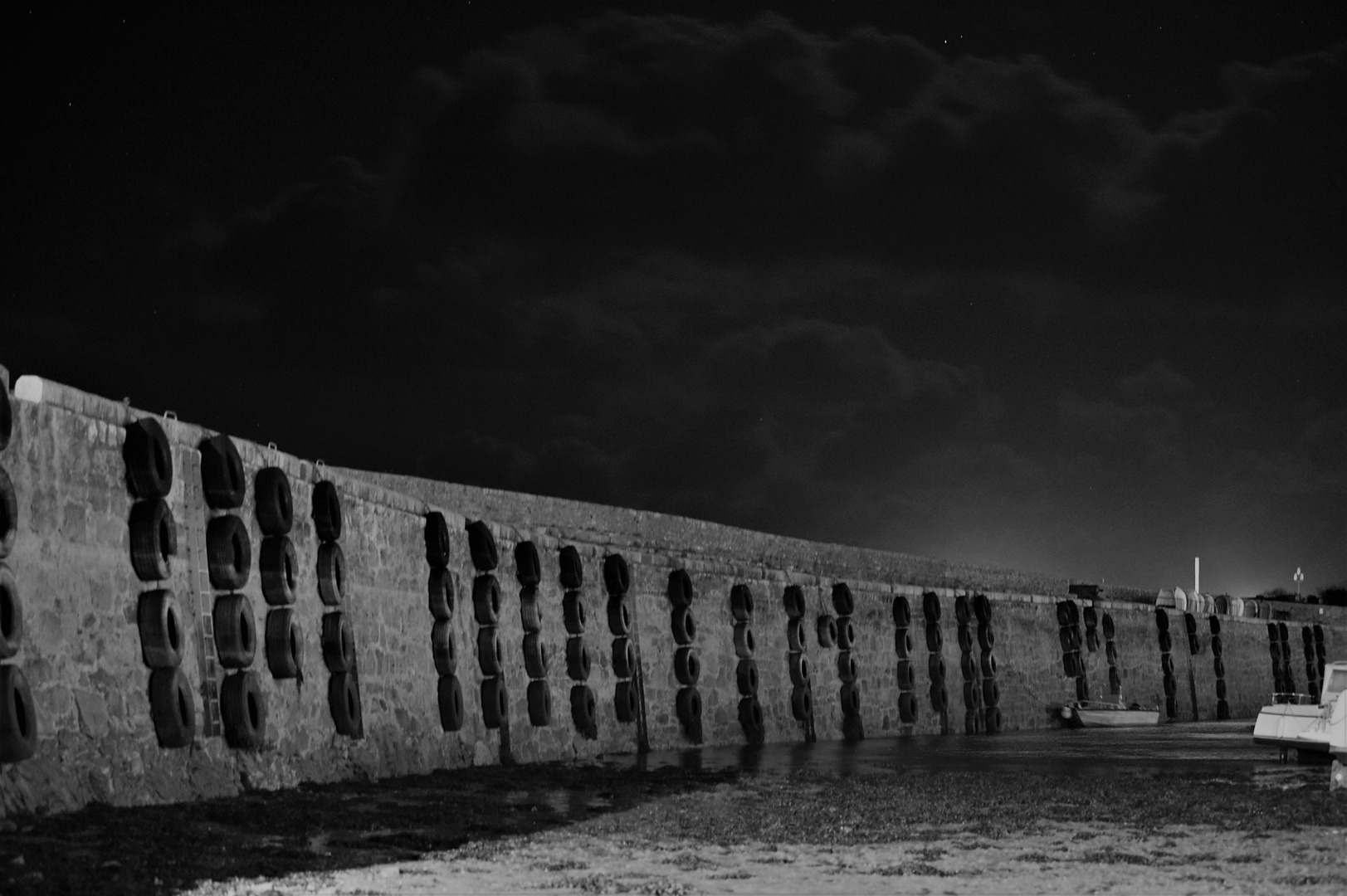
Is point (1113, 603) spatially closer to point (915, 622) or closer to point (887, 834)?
point (915, 622)


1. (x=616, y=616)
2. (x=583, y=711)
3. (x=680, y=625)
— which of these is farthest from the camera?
(x=680, y=625)

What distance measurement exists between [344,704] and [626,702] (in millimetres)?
10278

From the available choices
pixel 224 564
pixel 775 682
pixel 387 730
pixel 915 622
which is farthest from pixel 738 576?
pixel 224 564

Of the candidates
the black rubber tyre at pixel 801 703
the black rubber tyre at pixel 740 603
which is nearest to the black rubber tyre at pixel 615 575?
the black rubber tyre at pixel 740 603

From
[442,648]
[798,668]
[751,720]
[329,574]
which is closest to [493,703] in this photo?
[442,648]

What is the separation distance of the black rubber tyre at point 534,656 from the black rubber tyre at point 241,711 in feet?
29.6

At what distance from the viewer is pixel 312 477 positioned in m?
18.4

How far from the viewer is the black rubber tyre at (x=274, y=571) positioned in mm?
16594

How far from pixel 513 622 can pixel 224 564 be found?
9193mm

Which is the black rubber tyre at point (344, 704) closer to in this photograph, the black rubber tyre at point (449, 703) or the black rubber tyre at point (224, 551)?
the black rubber tyre at point (224, 551)

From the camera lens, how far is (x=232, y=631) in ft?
50.3

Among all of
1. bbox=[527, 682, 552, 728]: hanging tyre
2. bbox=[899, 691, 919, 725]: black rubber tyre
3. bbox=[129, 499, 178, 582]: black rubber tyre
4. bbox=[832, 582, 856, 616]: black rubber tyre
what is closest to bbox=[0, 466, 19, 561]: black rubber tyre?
bbox=[129, 499, 178, 582]: black rubber tyre

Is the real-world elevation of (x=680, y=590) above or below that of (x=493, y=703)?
above

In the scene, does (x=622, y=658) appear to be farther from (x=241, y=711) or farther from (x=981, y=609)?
(x=981, y=609)
